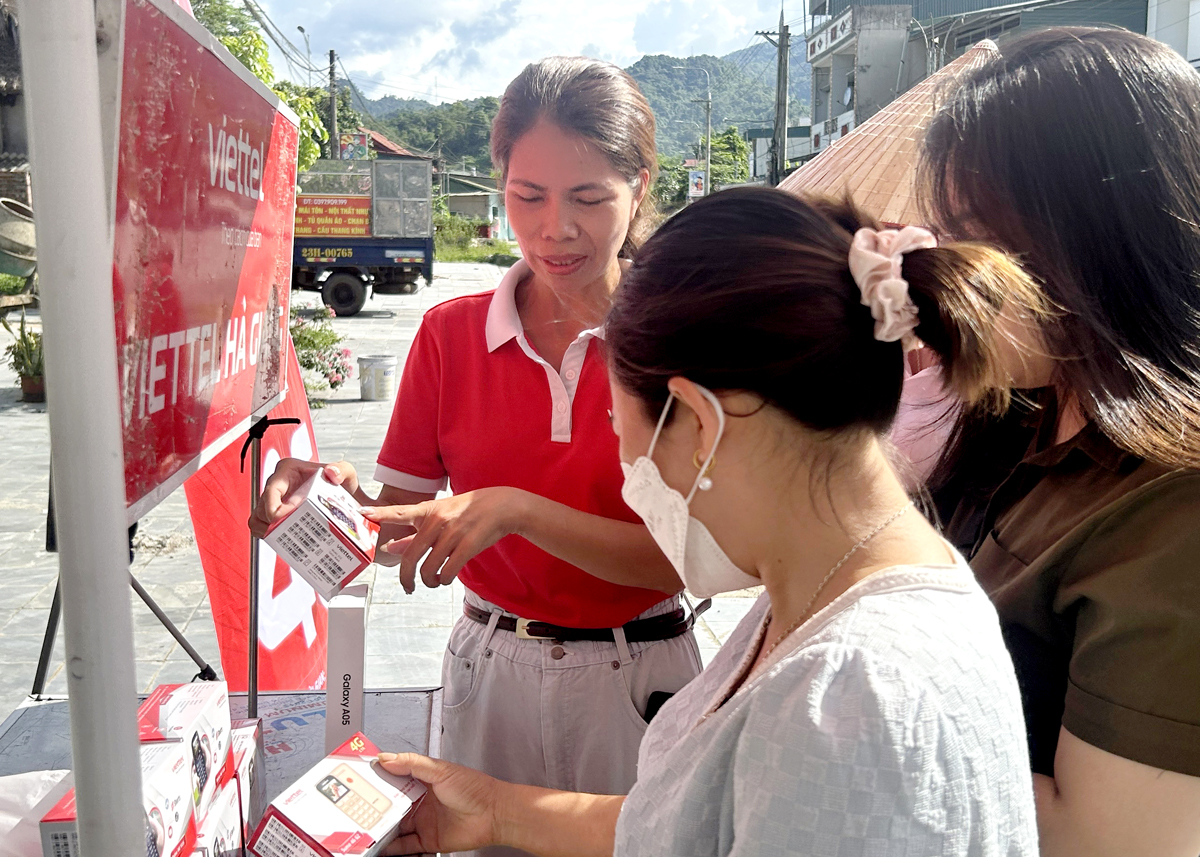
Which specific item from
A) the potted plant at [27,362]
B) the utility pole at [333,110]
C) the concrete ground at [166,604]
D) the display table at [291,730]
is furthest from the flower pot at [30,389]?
the utility pole at [333,110]

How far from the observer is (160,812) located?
0.88m

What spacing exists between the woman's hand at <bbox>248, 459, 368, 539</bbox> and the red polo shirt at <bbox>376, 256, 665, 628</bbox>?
18cm

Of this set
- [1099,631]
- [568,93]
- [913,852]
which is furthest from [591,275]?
[913,852]

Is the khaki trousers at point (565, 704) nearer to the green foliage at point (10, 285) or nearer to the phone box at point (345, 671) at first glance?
the phone box at point (345, 671)

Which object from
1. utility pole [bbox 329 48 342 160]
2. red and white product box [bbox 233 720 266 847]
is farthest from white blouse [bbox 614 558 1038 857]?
utility pole [bbox 329 48 342 160]

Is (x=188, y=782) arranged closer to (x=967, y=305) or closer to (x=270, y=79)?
(x=967, y=305)

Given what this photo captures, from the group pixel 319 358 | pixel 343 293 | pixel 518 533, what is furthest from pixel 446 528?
pixel 343 293

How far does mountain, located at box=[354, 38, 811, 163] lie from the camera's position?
79500 mm

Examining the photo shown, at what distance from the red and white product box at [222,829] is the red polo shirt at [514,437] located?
54cm

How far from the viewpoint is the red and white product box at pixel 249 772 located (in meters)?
1.17

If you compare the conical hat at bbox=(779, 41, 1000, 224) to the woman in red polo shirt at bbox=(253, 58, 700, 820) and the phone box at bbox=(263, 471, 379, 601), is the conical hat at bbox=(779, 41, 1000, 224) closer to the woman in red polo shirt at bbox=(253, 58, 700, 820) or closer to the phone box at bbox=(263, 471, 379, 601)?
the woman in red polo shirt at bbox=(253, 58, 700, 820)

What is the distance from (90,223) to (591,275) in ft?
3.19

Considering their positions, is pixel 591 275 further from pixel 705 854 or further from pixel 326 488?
pixel 705 854

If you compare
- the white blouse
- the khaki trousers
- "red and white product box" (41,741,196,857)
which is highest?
the white blouse
